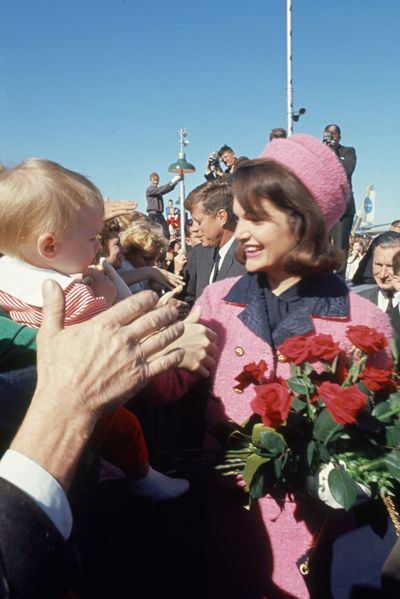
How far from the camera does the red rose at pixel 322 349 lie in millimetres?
1334

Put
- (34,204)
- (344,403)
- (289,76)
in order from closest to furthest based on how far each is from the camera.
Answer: (344,403) < (34,204) < (289,76)

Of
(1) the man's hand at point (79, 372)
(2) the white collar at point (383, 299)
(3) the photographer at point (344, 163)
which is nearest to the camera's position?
(1) the man's hand at point (79, 372)

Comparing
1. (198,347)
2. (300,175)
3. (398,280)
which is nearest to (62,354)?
(198,347)

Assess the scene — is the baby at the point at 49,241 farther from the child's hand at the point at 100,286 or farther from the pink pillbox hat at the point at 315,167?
the pink pillbox hat at the point at 315,167

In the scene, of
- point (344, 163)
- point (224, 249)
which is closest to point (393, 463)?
point (224, 249)

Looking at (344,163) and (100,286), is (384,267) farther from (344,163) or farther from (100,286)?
(344,163)

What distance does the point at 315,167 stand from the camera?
1.78 metres

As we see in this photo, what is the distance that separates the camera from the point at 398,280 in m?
3.72

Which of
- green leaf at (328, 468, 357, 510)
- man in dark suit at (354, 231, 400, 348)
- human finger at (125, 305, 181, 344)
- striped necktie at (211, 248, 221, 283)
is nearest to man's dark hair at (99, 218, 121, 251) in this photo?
striped necktie at (211, 248, 221, 283)

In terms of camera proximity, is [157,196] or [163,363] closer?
[163,363]

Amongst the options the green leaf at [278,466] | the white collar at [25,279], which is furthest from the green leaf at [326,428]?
the white collar at [25,279]

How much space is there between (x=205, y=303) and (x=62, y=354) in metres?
1.09

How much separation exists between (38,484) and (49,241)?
2.64 ft

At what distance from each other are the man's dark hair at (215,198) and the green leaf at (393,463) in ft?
11.0
